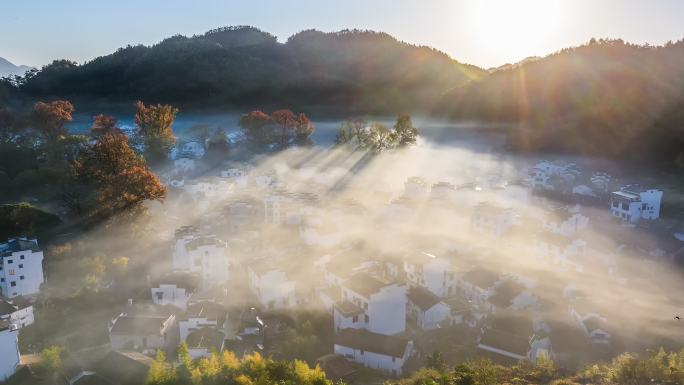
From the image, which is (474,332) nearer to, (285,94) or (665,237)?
(665,237)

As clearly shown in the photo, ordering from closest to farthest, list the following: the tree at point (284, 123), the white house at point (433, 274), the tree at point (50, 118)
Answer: the white house at point (433, 274) → the tree at point (50, 118) → the tree at point (284, 123)

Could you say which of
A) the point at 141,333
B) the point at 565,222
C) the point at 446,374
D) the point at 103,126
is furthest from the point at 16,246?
the point at 565,222

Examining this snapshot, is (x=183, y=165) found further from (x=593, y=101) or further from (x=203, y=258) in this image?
(x=593, y=101)

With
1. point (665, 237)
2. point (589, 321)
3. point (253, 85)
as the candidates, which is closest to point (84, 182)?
point (589, 321)

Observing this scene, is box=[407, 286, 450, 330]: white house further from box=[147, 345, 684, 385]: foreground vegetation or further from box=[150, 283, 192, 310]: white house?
box=[150, 283, 192, 310]: white house

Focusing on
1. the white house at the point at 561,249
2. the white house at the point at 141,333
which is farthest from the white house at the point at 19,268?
the white house at the point at 561,249

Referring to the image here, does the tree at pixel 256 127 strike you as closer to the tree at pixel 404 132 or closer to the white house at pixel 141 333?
the tree at pixel 404 132
